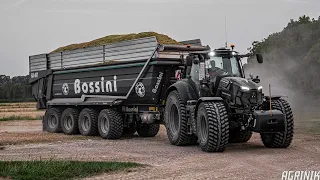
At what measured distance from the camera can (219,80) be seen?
50.6 ft

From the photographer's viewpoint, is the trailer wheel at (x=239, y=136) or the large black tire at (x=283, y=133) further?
the trailer wheel at (x=239, y=136)

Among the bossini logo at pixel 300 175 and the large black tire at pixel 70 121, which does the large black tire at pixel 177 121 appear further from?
the large black tire at pixel 70 121

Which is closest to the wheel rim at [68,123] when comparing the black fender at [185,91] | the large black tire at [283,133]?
the black fender at [185,91]

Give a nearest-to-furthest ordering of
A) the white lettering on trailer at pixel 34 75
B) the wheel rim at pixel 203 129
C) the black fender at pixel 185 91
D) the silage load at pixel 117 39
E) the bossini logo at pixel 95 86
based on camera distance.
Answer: the wheel rim at pixel 203 129 < the black fender at pixel 185 91 < the silage load at pixel 117 39 < the bossini logo at pixel 95 86 < the white lettering on trailer at pixel 34 75

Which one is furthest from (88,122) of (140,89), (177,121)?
(177,121)

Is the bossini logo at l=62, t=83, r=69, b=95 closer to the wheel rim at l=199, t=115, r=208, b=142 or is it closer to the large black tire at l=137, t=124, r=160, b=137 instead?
the large black tire at l=137, t=124, r=160, b=137

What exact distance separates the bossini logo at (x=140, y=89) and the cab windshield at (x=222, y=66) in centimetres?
373

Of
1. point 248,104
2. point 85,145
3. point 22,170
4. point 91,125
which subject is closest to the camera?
point 22,170

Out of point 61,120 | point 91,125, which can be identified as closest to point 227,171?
point 91,125

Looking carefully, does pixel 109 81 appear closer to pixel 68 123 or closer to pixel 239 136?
pixel 68 123

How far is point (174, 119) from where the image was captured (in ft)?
56.1

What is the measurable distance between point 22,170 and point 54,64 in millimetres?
13519

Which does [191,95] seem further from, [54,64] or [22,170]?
[54,64]

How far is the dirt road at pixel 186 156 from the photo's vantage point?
1114 cm
